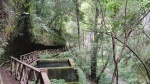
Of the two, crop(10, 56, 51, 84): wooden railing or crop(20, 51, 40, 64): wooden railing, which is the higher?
crop(10, 56, 51, 84): wooden railing

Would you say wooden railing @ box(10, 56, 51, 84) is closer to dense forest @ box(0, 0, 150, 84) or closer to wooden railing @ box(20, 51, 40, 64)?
dense forest @ box(0, 0, 150, 84)

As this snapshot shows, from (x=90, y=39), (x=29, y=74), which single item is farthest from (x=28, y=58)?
(x=29, y=74)

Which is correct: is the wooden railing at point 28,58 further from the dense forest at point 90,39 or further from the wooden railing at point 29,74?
the wooden railing at point 29,74

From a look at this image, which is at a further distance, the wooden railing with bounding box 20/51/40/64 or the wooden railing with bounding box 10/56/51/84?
the wooden railing with bounding box 20/51/40/64

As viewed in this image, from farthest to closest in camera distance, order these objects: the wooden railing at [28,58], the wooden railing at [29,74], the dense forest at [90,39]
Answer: the wooden railing at [28,58], the dense forest at [90,39], the wooden railing at [29,74]

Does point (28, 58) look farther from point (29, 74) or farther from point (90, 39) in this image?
point (29, 74)

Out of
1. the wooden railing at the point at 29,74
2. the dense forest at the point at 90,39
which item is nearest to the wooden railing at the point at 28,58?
the dense forest at the point at 90,39

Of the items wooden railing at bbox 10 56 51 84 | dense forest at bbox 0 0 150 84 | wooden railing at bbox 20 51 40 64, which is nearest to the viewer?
wooden railing at bbox 10 56 51 84

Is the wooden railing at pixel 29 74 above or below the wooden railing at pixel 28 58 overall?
above

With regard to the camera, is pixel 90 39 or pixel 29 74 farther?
pixel 90 39

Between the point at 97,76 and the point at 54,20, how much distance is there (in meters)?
10.2

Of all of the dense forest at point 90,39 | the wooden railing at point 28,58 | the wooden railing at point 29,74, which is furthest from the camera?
the wooden railing at point 28,58

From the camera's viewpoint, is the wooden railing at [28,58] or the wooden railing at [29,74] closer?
the wooden railing at [29,74]

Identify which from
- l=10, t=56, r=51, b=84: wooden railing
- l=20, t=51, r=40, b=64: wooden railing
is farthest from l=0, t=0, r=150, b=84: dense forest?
l=10, t=56, r=51, b=84: wooden railing
